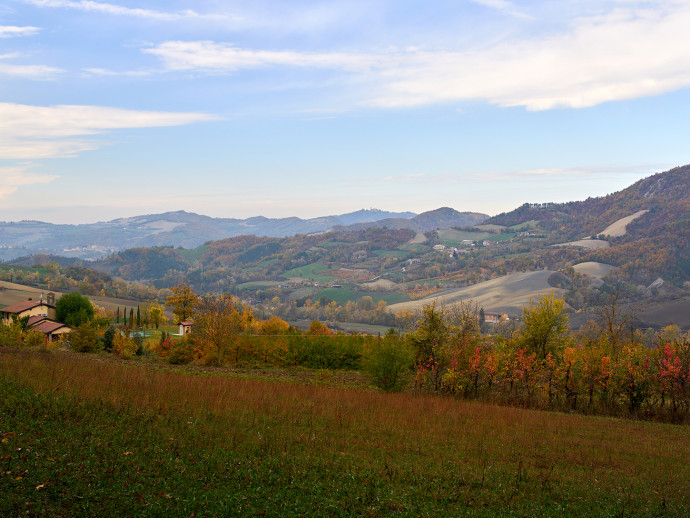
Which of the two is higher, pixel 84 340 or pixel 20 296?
pixel 84 340

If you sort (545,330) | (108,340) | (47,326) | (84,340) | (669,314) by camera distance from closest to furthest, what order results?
(545,330) < (84,340) < (108,340) < (47,326) < (669,314)

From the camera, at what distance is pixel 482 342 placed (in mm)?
32500

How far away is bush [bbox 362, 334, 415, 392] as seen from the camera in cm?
2684

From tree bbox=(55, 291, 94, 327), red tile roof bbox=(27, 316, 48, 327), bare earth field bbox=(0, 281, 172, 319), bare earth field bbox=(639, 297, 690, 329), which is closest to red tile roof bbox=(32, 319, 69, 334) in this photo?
red tile roof bbox=(27, 316, 48, 327)

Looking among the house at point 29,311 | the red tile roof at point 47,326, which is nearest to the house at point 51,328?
the red tile roof at point 47,326

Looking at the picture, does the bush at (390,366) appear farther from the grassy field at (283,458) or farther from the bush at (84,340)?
the bush at (84,340)

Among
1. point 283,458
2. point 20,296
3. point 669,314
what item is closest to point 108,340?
point 283,458

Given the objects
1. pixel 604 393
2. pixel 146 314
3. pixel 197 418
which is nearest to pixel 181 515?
pixel 197 418

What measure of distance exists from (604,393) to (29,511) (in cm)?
2768

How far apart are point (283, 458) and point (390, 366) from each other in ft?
51.5

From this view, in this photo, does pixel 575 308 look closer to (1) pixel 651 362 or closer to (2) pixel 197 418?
(1) pixel 651 362

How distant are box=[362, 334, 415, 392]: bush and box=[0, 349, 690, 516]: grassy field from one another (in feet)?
26.7

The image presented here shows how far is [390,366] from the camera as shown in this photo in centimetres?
2684

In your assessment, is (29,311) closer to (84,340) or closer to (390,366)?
(84,340)
